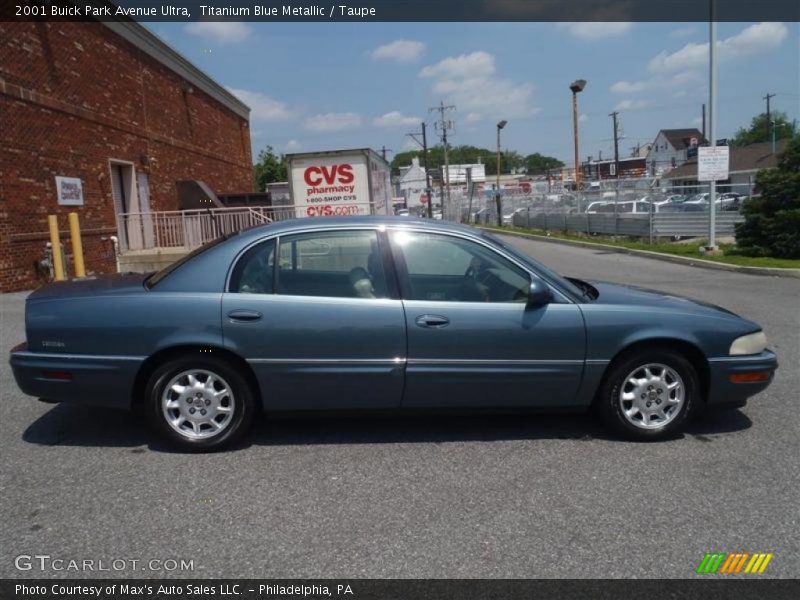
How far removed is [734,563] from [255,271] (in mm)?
3092

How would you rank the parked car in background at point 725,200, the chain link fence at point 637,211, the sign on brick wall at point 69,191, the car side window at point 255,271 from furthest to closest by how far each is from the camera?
the parked car in background at point 725,200, the chain link fence at point 637,211, the sign on brick wall at point 69,191, the car side window at point 255,271

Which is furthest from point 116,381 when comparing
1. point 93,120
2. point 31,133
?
point 93,120

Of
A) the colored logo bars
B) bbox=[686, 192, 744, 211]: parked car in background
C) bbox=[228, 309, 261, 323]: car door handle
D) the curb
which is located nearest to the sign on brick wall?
bbox=[228, 309, 261, 323]: car door handle

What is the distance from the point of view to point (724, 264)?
14422mm

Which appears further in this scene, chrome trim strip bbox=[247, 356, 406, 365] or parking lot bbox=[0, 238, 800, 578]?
chrome trim strip bbox=[247, 356, 406, 365]

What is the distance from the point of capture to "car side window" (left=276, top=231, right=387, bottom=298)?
13.4 ft

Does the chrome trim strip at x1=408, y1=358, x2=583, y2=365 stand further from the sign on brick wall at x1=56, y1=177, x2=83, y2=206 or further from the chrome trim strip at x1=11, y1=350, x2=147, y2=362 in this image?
the sign on brick wall at x1=56, y1=177, x2=83, y2=206

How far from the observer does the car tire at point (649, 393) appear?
162 inches

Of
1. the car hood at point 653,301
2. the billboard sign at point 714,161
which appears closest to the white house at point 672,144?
the billboard sign at point 714,161

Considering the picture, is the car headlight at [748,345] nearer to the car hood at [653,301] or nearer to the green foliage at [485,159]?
the car hood at [653,301]

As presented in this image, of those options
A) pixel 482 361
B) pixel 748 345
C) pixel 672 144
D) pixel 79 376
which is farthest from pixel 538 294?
pixel 672 144

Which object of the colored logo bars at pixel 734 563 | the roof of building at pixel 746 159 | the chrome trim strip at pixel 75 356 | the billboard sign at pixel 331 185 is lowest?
the colored logo bars at pixel 734 563

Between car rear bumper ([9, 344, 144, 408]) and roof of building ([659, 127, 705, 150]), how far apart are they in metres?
103

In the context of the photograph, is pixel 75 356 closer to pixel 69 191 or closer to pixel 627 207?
pixel 69 191
